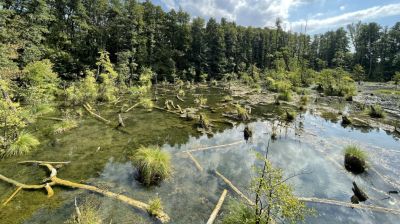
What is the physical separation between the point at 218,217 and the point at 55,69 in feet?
134

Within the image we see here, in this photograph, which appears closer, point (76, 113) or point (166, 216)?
point (166, 216)

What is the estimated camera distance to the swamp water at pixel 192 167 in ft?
30.2

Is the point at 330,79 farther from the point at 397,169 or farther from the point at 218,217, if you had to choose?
the point at 218,217

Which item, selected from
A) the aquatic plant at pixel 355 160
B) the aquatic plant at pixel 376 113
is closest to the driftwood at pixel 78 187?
the aquatic plant at pixel 355 160

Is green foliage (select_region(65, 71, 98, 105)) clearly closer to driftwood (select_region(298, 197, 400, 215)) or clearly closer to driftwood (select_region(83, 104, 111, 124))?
driftwood (select_region(83, 104, 111, 124))

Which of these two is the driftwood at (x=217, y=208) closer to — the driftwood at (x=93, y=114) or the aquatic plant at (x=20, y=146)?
the aquatic plant at (x=20, y=146)

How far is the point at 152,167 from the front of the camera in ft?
36.7

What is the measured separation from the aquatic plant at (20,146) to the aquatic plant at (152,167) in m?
7.61

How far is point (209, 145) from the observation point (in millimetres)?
16266

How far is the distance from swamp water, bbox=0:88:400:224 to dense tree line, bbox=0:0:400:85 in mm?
10550

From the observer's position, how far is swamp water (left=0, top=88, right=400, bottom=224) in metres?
9.20

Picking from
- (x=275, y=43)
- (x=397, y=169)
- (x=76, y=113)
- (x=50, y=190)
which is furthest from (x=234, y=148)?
(x=275, y=43)

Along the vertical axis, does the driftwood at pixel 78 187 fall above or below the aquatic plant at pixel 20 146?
below

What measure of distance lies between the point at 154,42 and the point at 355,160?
164ft
